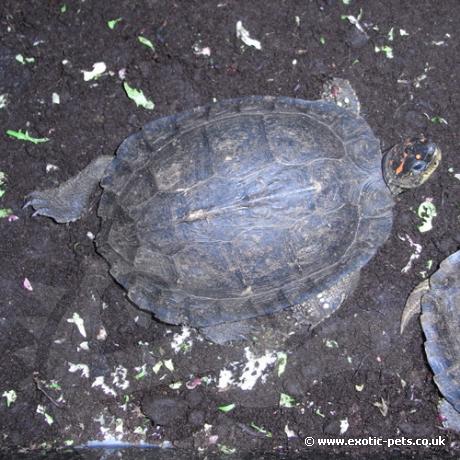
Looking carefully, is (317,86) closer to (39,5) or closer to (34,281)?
(39,5)

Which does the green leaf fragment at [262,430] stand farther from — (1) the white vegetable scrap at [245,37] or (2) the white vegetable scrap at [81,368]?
(1) the white vegetable scrap at [245,37]

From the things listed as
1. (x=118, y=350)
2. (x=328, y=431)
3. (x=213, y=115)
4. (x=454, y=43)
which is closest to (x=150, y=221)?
(x=213, y=115)

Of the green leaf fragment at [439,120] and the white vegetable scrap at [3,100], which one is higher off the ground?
the white vegetable scrap at [3,100]

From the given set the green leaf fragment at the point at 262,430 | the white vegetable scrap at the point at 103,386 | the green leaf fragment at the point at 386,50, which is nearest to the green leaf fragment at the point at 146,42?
the green leaf fragment at the point at 386,50

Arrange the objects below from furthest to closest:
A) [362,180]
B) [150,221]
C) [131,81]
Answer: [131,81], [362,180], [150,221]

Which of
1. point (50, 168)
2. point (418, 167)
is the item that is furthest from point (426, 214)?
point (50, 168)

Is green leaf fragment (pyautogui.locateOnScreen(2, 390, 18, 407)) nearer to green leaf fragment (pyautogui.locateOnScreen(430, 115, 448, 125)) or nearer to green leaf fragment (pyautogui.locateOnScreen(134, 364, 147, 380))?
green leaf fragment (pyautogui.locateOnScreen(134, 364, 147, 380))

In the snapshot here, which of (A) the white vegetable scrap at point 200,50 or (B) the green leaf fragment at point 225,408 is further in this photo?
(A) the white vegetable scrap at point 200,50
